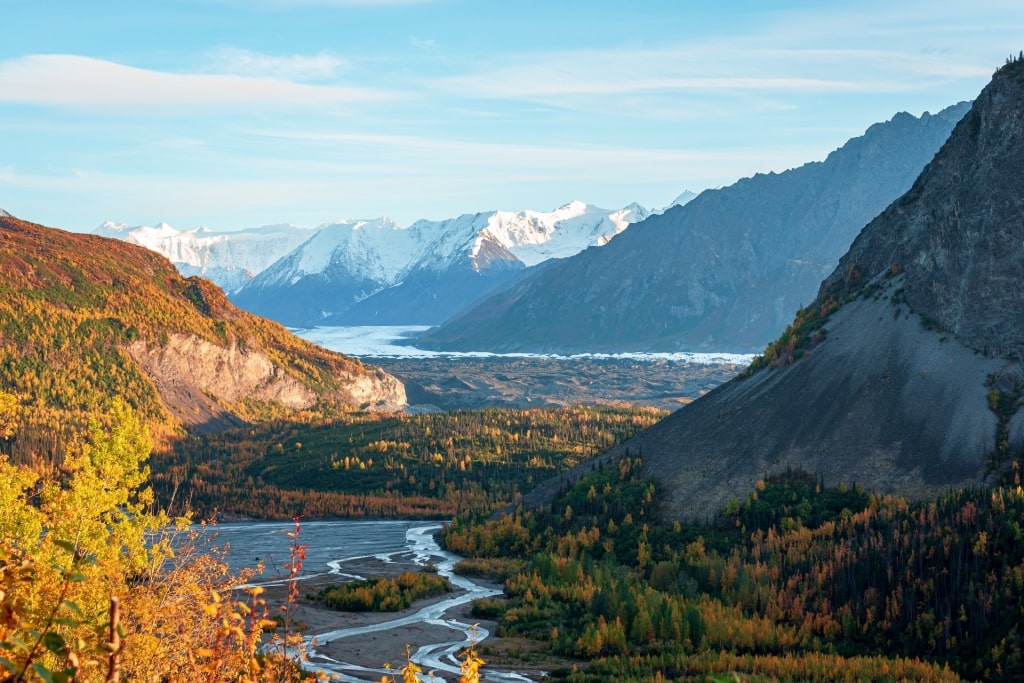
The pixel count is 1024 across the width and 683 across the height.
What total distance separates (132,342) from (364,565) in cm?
8658

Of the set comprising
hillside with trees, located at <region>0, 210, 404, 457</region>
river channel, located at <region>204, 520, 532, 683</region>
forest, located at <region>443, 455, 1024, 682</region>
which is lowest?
river channel, located at <region>204, 520, 532, 683</region>

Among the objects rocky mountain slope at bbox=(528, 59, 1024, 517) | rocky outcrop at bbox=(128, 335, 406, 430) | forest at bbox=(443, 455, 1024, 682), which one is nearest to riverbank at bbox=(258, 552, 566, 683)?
forest at bbox=(443, 455, 1024, 682)

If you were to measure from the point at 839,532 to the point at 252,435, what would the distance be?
104475mm

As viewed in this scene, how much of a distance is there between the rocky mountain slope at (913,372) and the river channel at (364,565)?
17247mm

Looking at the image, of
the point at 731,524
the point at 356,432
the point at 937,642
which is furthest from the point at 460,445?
the point at 937,642

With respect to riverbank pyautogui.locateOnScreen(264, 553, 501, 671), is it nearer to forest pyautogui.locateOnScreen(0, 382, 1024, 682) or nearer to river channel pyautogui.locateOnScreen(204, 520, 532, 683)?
river channel pyautogui.locateOnScreen(204, 520, 532, 683)

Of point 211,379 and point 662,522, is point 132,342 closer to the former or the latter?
point 211,379

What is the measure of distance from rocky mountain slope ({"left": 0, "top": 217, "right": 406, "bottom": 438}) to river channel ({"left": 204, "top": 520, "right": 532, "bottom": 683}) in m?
44.5

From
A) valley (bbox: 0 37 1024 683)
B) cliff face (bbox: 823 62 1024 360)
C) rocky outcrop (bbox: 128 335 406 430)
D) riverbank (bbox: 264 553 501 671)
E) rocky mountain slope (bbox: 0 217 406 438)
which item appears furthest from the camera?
rocky outcrop (bbox: 128 335 406 430)

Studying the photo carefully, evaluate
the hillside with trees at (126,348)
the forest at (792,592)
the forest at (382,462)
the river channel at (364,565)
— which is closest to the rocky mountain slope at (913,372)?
the forest at (792,592)

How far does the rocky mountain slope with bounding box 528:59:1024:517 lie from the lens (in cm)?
6412

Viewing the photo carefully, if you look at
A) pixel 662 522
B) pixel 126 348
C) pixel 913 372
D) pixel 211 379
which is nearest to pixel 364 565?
pixel 662 522

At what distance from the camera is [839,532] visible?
58562mm

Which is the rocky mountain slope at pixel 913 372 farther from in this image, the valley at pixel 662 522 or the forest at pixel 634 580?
the forest at pixel 634 580
